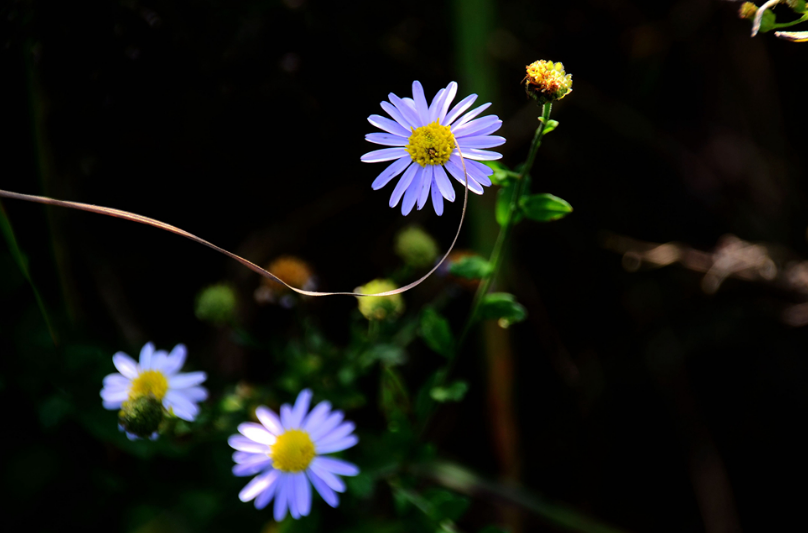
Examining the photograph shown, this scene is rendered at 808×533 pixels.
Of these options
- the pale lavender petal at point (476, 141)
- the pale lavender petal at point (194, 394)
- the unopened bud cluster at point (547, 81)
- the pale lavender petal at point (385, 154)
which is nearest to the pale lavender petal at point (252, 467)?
the pale lavender petal at point (194, 394)

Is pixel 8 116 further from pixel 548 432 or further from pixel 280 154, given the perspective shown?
pixel 548 432

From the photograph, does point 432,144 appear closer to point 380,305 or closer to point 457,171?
point 457,171

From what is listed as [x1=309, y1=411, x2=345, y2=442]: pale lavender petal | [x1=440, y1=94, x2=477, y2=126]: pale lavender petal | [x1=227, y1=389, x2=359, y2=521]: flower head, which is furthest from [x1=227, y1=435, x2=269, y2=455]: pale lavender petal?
[x1=440, y1=94, x2=477, y2=126]: pale lavender petal

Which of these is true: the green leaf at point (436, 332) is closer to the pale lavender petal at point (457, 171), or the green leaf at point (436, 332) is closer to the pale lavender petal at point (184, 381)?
the pale lavender petal at point (457, 171)

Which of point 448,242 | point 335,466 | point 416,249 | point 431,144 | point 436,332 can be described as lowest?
point 335,466

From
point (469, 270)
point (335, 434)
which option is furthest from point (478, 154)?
point (335, 434)

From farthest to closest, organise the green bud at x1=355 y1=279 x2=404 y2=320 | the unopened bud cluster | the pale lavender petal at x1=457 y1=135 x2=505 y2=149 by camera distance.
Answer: the green bud at x1=355 y1=279 x2=404 y2=320, the pale lavender petal at x1=457 y1=135 x2=505 y2=149, the unopened bud cluster

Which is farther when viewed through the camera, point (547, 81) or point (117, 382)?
A: point (117, 382)

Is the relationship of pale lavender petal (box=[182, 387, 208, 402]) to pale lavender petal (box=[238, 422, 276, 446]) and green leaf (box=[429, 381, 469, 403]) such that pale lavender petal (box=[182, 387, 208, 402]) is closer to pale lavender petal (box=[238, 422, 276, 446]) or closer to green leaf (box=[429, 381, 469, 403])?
pale lavender petal (box=[238, 422, 276, 446])
